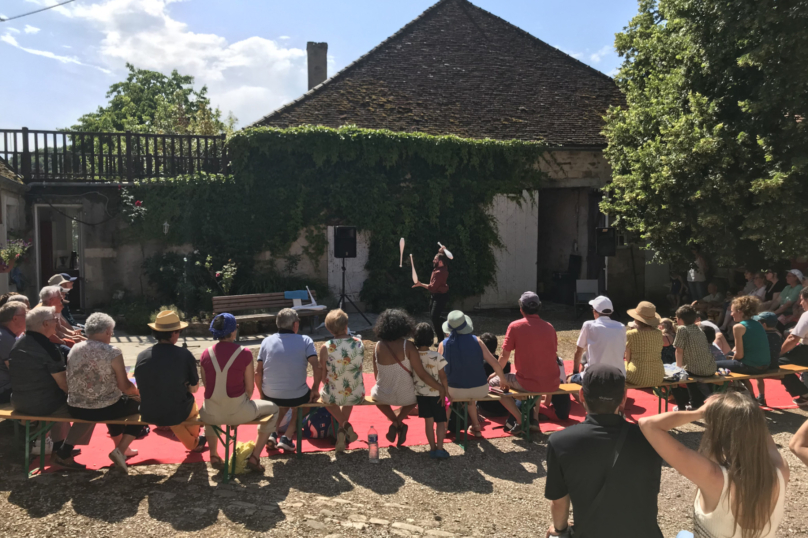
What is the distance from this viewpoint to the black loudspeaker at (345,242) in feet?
41.2

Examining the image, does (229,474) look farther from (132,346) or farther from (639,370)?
(132,346)

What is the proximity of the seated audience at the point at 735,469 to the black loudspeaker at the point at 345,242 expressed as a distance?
10227 mm

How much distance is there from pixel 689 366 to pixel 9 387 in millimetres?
6520

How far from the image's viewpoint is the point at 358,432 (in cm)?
630

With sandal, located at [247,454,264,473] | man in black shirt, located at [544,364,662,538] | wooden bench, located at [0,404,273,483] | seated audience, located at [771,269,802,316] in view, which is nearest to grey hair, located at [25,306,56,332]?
wooden bench, located at [0,404,273,483]

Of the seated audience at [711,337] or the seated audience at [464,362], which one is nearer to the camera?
the seated audience at [464,362]

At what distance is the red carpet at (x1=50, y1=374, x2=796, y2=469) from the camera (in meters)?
5.51

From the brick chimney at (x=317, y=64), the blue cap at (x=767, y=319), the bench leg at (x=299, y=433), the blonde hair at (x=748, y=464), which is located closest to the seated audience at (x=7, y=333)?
the bench leg at (x=299, y=433)

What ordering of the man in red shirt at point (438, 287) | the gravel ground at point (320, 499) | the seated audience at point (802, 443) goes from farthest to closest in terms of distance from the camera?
the man in red shirt at point (438, 287) < the gravel ground at point (320, 499) < the seated audience at point (802, 443)

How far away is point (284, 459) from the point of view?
5.55 metres

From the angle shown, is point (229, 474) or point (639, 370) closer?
point (229, 474)

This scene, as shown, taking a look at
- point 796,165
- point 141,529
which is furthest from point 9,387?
point 796,165

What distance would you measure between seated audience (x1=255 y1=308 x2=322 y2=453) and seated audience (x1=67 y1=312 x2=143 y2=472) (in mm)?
1074

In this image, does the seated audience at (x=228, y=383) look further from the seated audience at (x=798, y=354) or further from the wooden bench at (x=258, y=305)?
the wooden bench at (x=258, y=305)
